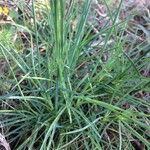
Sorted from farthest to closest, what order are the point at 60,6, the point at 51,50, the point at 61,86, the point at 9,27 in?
the point at 9,27, the point at 51,50, the point at 61,86, the point at 60,6

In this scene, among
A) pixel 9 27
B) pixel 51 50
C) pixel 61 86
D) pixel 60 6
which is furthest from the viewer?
pixel 9 27

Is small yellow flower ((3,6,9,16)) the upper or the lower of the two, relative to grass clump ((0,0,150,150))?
upper

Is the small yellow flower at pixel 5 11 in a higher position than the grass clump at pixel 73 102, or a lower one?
higher

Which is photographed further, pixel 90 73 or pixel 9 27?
pixel 9 27

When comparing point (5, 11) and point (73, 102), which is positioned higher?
point (5, 11)

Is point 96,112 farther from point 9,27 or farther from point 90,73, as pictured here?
point 9,27

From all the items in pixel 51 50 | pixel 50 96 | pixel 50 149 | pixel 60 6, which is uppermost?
pixel 60 6

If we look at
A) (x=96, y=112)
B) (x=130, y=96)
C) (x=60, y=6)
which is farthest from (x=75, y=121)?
(x=60, y=6)

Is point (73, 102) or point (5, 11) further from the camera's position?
point (5, 11)

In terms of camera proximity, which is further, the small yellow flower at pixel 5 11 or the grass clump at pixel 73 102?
the small yellow flower at pixel 5 11

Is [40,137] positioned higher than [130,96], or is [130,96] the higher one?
[130,96]

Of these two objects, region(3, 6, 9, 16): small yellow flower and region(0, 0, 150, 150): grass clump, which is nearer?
region(0, 0, 150, 150): grass clump
